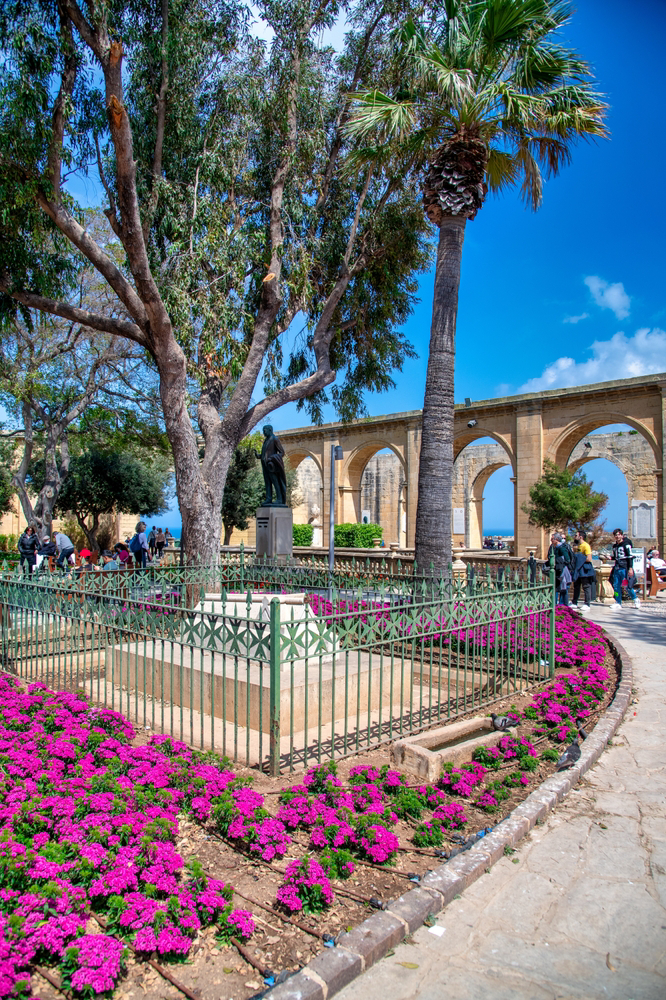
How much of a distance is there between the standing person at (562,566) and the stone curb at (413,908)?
24.4 ft

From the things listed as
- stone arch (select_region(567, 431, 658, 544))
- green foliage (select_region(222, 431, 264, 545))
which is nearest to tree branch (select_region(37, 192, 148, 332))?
green foliage (select_region(222, 431, 264, 545))

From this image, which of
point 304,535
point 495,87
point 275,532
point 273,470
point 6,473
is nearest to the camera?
point 495,87

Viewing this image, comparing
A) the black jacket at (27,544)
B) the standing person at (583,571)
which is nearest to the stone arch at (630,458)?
the standing person at (583,571)

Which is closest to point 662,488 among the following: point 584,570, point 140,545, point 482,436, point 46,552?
point 482,436

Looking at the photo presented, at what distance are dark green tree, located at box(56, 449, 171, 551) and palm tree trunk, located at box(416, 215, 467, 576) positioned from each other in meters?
17.5

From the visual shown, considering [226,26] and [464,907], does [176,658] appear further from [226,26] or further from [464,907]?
[226,26]

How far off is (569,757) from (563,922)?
6.13ft

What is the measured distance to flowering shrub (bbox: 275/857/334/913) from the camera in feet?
8.20

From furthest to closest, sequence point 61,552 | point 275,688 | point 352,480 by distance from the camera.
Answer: point 352,480
point 61,552
point 275,688

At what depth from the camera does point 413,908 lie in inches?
99.7

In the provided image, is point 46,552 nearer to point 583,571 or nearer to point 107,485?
point 583,571

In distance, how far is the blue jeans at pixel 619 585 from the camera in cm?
1339

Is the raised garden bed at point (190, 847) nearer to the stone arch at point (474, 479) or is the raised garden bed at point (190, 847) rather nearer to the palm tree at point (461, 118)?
the palm tree at point (461, 118)

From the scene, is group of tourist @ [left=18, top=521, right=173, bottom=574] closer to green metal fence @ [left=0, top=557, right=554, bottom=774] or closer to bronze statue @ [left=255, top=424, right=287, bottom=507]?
bronze statue @ [left=255, top=424, right=287, bottom=507]
